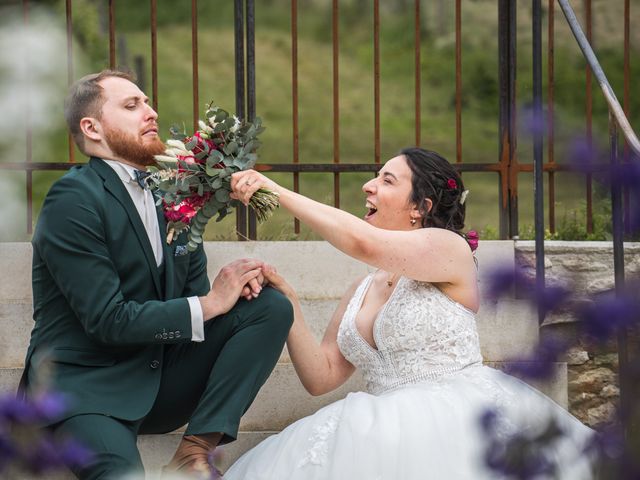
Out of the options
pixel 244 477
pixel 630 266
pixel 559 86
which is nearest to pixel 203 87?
pixel 559 86

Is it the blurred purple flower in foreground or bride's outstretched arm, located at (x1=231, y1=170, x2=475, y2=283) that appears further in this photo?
bride's outstretched arm, located at (x1=231, y1=170, x2=475, y2=283)

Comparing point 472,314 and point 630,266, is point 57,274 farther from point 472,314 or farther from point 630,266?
point 630,266

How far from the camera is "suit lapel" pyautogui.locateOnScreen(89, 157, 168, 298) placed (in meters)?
3.04

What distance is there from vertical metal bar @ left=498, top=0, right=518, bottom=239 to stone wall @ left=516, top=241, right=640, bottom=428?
1.48 feet

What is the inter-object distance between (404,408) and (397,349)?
30 cm

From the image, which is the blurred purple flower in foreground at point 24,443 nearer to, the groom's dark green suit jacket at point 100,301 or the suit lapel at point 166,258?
the groom's dark green suit jacket at point 100,301

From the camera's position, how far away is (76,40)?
15625 millimetres

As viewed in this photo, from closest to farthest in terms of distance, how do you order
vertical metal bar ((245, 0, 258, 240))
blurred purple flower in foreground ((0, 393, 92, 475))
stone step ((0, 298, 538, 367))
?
blurred purple flower in foreground ((0, 393, 92, 475)) < stone step ((0, 298, 538, 367)) < vertical metal bar ((245, 0, 258, 240))

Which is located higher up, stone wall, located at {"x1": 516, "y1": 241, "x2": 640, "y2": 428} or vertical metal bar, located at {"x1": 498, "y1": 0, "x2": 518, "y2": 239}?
vertical metal bar, located at {"x1": 498, "y1": 0, "x2": 518, "y2": 239}

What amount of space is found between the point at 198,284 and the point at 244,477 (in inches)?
29.0

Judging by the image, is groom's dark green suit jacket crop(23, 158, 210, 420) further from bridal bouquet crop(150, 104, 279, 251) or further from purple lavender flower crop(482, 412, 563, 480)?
purple lavender flower crop(482, 412, 563, 480)

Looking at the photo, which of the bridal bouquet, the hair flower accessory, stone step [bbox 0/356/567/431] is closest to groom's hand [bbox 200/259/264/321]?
the bridal bouquet

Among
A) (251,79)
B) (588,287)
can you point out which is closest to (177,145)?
(251,79)

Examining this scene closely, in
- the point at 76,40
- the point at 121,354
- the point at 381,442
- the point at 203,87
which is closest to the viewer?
the point at 381,442
